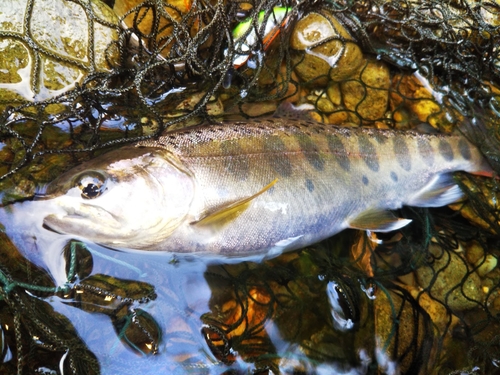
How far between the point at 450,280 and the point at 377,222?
41.4 inches

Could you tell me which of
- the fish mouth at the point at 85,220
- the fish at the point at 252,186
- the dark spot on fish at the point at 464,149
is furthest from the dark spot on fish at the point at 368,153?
the fish mouth at the point at 85,220

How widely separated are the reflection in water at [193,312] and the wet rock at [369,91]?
62.5 inches

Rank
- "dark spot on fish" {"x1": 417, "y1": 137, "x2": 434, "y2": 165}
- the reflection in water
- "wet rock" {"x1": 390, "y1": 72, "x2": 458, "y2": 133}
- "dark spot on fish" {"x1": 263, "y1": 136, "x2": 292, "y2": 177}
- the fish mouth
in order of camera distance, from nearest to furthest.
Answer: the fish mouth
the reflection in water
"dark spot on fish" {"x1": 263, "y1": 136, "x2": 292, "y2": 177}
"dark spot on fish" {"x1": 417, "y1": 137, "x2": 434, "y2": 165}
"wet rock" {"x1": 390, "y1": 72, "x2": 458, "y2": 133}

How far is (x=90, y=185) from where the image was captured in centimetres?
225

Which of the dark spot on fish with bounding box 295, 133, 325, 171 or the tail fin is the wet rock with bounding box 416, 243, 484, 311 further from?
the dark spot on fish with bounding box 295, 133, 325, 171

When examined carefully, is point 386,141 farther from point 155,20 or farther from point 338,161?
point 155,20

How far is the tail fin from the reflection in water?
1.57 m

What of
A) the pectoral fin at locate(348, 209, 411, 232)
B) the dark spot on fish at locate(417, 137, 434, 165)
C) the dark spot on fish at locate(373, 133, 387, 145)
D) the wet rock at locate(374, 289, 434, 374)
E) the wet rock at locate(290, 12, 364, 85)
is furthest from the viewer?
the wet rock at locate(290, 12, 364, 85)

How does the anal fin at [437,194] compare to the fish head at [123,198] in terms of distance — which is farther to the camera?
the anal fin at [437,194]

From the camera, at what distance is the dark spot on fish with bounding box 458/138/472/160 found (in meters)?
3.42

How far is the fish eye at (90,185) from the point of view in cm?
224

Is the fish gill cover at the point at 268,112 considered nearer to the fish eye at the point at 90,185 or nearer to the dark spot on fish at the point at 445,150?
the dark spot on fish at the point at 445,150

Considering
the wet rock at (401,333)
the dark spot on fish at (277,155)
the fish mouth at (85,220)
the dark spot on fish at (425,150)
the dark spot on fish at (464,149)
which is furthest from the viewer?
the dark spot on fish at (464,149)

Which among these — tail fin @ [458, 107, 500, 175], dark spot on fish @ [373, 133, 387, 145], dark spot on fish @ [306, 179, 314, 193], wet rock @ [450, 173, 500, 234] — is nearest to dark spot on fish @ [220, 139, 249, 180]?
dark spot on fish @ [306, 179, 314, 193]
